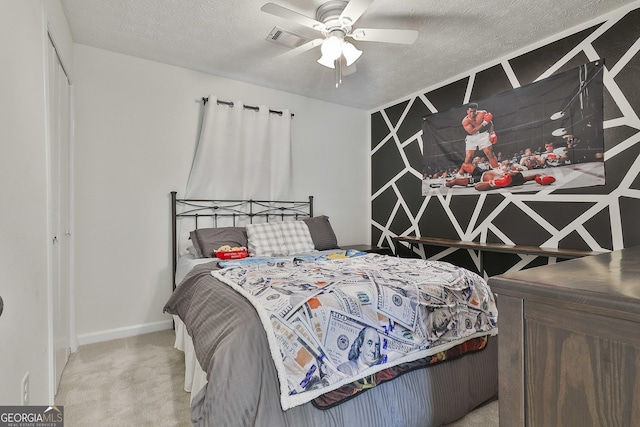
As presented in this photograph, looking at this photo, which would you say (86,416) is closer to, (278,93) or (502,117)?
(278,93)

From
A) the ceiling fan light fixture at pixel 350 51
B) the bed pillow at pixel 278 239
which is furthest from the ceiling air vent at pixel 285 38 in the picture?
the bed pillow at pixel 278 239

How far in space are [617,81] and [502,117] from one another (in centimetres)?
80

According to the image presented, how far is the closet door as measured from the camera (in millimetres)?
1800

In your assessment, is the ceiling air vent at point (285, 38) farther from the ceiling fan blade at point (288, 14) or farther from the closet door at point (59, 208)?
the closet door at point (59, 208)

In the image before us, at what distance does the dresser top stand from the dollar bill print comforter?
2.67 feet

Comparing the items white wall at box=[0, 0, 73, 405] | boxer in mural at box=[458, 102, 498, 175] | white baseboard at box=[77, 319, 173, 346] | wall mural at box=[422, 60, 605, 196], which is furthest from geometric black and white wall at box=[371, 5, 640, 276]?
white wall at box=[0, 0, 73, 405]

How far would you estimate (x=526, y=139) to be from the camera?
272 centimetres

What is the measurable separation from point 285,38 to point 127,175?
1883 mm

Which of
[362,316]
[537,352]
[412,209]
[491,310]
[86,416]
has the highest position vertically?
[412,209]

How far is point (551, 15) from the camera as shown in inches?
90.0

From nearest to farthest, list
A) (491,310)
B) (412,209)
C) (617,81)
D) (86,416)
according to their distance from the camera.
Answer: (86,416) → (491,310) → (617,81) → (412,209)

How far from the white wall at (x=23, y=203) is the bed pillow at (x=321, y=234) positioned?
7.01ft

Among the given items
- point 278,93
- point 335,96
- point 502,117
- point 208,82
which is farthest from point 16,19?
point 502,117

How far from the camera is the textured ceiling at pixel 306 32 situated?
2172 mm
